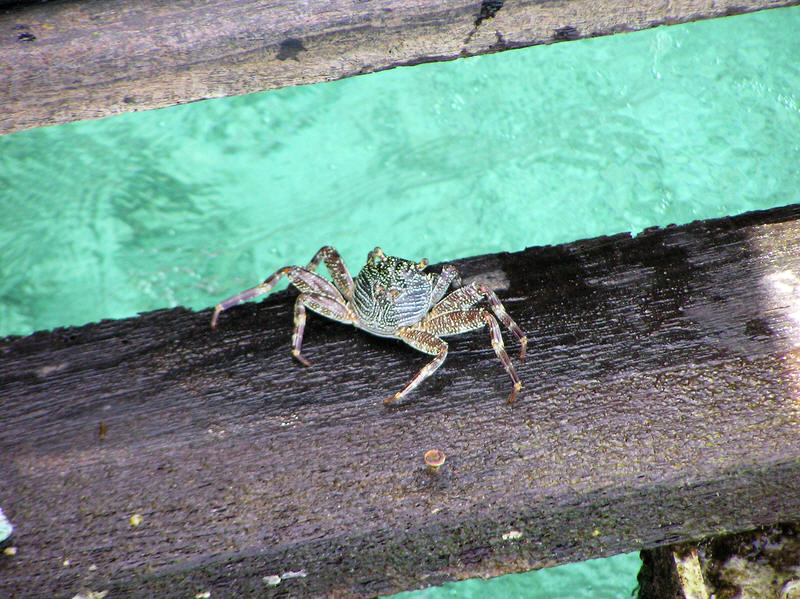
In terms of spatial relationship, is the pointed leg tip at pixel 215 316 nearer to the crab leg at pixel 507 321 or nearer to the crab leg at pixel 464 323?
the crab leg at pixel 464 323

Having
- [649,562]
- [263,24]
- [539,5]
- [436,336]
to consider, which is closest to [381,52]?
[263,24]

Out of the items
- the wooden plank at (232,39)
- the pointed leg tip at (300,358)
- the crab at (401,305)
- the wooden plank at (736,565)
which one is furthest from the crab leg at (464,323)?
the wooden plank at (232,39)

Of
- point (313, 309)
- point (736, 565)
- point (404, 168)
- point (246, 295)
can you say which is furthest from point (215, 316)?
point (404, 168)

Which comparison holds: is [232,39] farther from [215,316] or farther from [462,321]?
[462,321]

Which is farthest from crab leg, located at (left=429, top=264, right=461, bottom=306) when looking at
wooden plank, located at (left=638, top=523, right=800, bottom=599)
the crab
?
wooden plank, located at (left=638, top=523, right=800, bottom=599)

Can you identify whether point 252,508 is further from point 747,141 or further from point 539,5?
point 747,141

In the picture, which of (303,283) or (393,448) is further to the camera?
(303,283)
